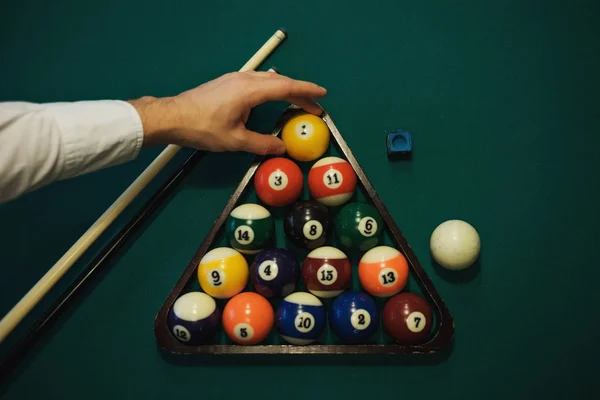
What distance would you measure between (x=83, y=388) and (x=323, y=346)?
3.58 ft

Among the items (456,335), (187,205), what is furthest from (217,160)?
(456,335)

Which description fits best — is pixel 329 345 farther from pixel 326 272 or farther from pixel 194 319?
pixel 194 319

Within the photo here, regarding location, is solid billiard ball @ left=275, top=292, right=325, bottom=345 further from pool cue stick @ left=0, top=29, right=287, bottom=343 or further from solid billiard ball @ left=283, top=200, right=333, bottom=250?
pool cue stick @ left=0, top=29, right=287, bottom=343

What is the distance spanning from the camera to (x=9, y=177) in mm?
1547

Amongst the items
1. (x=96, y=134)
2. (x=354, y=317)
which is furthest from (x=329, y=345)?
(x=96, y=134)

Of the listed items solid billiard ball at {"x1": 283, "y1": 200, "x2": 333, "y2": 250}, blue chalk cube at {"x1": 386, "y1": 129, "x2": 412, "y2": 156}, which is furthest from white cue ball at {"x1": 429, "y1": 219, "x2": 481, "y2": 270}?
solid billiard ball at {"x1": 283, "y1": 200, "x2": 333, "y2": 250}

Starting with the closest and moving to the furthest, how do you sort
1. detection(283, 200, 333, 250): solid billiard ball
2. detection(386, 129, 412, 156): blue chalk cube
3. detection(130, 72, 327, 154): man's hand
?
detection(130, 72, 327, 154): man's hand → detection(283, 200, 333, 250): solid billiard ball → detection(386, 129, 412, 156): blue chalk cube

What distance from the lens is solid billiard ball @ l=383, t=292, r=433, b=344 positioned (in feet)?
6.13

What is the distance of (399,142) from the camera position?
2033mm

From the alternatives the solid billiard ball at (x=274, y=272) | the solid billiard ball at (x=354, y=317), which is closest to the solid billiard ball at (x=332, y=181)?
the solid billiard ball at (x=274, y=272)

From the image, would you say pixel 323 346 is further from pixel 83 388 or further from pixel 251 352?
pixel 83 388

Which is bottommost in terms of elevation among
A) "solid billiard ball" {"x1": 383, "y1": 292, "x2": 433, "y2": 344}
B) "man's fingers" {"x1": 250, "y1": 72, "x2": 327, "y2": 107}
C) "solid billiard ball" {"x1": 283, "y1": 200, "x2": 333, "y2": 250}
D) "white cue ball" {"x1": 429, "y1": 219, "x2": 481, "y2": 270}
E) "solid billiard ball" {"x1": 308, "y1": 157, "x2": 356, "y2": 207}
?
"solid billiard ball" {"x1": 383, "y1": 292, "x2": 433, "y2": 344}

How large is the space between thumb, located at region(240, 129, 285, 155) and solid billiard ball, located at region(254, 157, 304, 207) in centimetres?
4

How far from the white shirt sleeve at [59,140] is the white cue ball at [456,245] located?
4.12 feet
